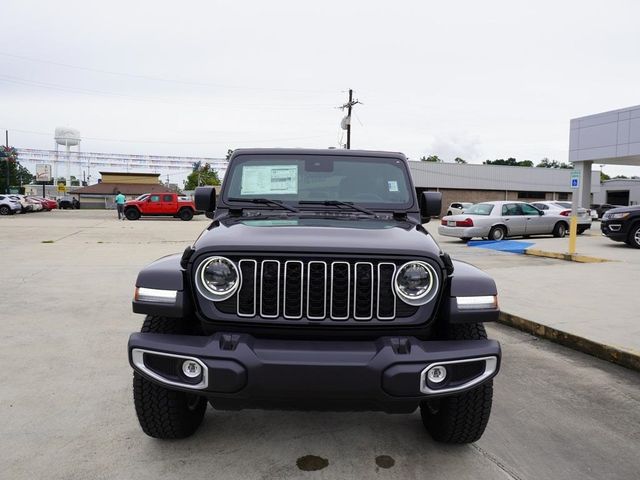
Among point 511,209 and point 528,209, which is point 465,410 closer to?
point 511,209

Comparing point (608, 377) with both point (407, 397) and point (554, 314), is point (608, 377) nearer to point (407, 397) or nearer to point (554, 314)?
point (554, 314)

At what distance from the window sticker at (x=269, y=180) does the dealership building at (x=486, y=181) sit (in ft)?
139

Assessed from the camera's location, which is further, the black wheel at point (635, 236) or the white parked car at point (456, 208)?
the white parked car at point (456, 208)

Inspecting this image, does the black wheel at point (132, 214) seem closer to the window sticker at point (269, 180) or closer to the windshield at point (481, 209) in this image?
the windshield at point (481, 209)

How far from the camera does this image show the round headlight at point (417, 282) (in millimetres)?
2611

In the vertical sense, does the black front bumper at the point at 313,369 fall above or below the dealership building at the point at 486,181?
below

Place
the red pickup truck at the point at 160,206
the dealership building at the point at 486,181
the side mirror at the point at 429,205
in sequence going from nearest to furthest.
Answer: the side mirror at the point at 429,205
the red pickup truck at the point at 160,206
the dealership building at the point at 486,181

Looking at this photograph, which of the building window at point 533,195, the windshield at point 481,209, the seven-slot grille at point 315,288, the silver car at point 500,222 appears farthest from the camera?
the building window at point 533,195

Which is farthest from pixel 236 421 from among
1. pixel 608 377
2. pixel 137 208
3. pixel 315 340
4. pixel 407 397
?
pixel 137 208

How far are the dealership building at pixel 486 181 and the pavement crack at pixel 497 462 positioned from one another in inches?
1711

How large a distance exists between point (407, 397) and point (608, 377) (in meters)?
2.84

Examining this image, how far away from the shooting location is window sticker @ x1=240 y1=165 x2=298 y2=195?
391cm

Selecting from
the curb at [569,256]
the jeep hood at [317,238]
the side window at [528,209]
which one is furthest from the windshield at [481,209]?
the jeep hood at [317,238]

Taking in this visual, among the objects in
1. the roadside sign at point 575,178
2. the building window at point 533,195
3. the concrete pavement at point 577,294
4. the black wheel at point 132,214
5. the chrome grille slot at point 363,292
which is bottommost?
the concrete pavement at point 577,294
